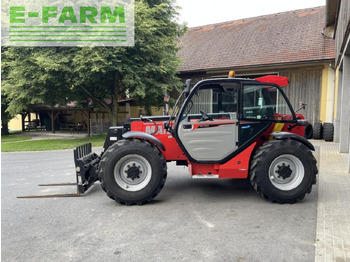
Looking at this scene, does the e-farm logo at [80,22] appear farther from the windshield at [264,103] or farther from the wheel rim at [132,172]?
the windshield at [264,103]

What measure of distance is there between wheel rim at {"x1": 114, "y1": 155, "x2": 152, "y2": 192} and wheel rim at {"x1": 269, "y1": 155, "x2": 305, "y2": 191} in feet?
7.37

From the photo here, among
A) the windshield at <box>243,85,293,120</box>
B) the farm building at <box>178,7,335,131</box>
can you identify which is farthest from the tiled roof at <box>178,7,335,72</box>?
the windshield at <box>243,85,293,120</box>

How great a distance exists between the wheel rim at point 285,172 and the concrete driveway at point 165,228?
1.34ft

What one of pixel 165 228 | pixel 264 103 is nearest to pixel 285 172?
pixel 264 103

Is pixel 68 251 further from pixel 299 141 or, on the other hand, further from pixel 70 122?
pixel 70 122

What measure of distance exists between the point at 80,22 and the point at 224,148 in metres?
11.8

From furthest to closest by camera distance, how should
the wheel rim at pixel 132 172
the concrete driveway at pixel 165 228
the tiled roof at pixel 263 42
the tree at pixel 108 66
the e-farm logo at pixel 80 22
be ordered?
1. the tiled roof at pixel 263 42
2. the tree at pixel 108 66
3. the e-farm logo at pixel 80 22
4. the wheel rim at pixel 132 172
5. the concrete driveway at pixel 165 228

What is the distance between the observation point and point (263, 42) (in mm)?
17875

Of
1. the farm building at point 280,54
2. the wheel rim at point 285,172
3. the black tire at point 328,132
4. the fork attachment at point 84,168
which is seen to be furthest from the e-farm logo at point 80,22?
the wheel rim at point 285,172

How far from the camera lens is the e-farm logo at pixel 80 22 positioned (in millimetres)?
13469

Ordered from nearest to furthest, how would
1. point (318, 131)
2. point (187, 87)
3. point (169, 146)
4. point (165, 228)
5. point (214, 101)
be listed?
point (165, 228) → point (187, 87) → point (169, 146) → point (214, 101) → point (318, 131)

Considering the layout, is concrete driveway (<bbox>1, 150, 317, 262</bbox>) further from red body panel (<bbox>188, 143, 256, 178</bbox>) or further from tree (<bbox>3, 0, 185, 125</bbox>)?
tree (<bbox>3, 0, 185, 125</bbox>)

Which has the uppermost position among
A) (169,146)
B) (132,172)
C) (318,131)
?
(169,146)

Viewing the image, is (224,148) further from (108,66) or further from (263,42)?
(263,42)
